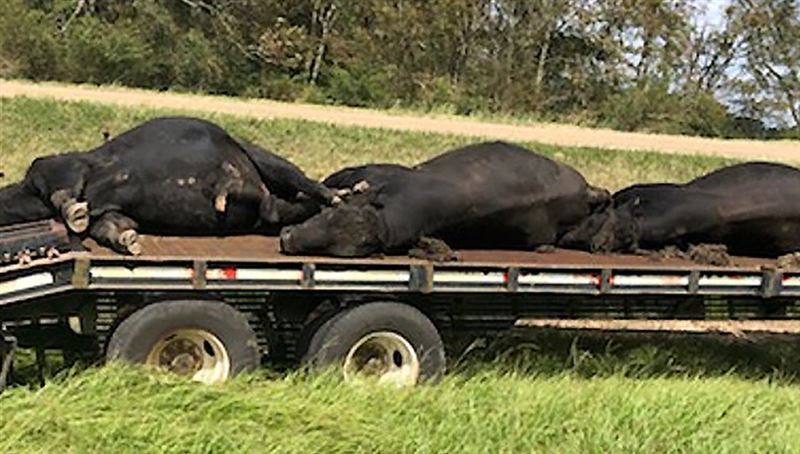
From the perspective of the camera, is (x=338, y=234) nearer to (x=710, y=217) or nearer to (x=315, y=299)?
(x=315, y=299)

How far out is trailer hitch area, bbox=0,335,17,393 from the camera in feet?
18.7

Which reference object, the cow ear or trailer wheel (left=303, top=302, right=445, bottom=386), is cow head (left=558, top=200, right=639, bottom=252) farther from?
trailer wheel (left=303, top=302, right=445, bottom=386)

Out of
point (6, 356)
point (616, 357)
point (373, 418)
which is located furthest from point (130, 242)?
point (616, 357)

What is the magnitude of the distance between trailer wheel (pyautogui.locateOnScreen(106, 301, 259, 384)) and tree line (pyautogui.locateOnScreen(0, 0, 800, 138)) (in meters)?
25.3

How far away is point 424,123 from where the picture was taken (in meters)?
22.4

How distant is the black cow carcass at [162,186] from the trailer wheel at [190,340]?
65cm

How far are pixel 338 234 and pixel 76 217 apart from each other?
1.40 m

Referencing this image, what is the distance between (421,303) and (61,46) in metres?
28.3

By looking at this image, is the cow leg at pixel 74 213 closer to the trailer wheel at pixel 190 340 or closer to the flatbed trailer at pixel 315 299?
the flatbed trailer at pixel 315 299

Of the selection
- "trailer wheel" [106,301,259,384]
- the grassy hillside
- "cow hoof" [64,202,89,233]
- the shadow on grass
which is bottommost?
the shadow on grass

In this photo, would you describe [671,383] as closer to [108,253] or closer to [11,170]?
[108,253]

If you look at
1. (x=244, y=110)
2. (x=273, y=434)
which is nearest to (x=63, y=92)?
(x=244, y=110)

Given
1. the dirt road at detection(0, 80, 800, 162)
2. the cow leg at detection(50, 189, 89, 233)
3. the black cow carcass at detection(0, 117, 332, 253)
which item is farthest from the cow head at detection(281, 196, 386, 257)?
the dirt road at detection(0, 80, 800, 162)

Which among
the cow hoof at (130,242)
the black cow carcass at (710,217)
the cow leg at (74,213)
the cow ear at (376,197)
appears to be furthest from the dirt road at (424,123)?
the cow hoof at (130,242)
